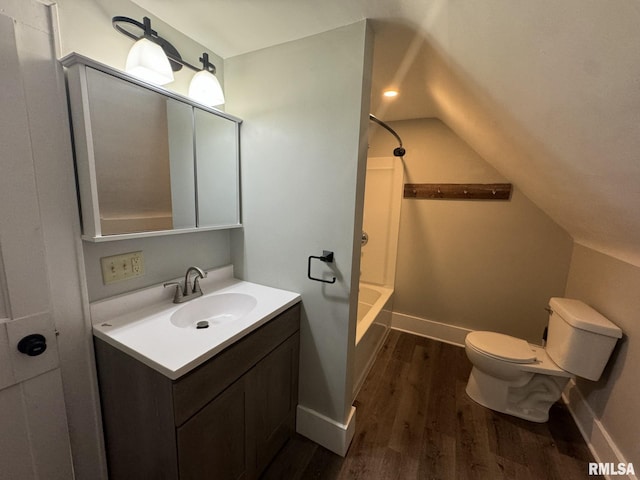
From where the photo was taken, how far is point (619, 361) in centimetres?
144

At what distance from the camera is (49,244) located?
0.94 metres

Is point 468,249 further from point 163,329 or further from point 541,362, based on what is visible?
point 163,329

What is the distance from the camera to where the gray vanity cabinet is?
2.90 ft

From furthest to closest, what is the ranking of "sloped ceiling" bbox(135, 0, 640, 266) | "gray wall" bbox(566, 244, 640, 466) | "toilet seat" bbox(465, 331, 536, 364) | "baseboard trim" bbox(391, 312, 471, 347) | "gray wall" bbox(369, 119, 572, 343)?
1. "baseboard trim" bbox(391, 312, 471, 347)
2. "gray wall" bbox(369, 119, 572, 343)
3. "toilet seat" bbox(465, 331, 536, 364)
4. "gray wall" bbox(566, 244, 640, 466)
5. "sloped ceiling" bbox(135, 0, 640, 266)

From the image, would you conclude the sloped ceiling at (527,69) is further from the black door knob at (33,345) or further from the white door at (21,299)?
the black door knob at (33,345)

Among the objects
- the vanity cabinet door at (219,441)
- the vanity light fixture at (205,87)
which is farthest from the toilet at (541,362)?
the vanity light fixture at (205,87)

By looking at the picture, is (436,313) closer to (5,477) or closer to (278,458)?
(278,458)

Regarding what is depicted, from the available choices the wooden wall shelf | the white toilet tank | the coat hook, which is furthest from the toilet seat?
the coat hook

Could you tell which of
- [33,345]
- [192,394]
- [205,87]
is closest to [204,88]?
[205,87]

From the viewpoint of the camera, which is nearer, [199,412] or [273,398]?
[199,412]

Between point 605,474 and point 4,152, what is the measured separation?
9.87ft

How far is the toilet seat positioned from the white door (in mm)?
2323

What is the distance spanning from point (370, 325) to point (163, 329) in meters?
1.45

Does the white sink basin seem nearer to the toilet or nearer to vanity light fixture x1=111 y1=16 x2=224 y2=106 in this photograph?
vanity light fixture x1=111 y1=16 x2=224 y2=106
